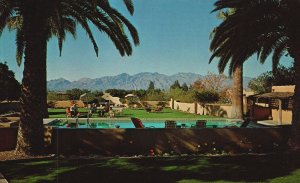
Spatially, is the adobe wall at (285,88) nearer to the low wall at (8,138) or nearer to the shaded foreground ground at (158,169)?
the shaded foreground ground at (158,169)

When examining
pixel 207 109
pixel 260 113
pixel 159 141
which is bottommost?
pixel 159 141

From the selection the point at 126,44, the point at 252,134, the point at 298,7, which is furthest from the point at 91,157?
the point at 298,7

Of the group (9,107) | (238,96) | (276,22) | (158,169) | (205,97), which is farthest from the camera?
(205,97)

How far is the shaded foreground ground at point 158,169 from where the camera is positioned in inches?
365

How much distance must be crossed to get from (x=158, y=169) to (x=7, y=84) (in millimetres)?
33867

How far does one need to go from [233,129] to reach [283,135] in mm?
2246

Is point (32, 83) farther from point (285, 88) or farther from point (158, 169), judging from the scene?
point (285, 88)

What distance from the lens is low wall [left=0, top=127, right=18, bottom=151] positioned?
1399 cm

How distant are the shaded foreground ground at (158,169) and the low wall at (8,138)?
2.51 meters

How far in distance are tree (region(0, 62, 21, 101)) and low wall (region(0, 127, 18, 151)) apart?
1075 inches

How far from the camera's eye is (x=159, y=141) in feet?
44.0

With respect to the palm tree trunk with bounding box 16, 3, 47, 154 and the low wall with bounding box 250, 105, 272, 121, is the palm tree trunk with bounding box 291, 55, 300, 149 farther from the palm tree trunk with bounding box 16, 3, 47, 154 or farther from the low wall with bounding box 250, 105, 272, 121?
the low wall with bounding box 250, 105, 272, 121

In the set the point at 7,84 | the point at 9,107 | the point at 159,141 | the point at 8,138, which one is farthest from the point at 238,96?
the point at 7,84

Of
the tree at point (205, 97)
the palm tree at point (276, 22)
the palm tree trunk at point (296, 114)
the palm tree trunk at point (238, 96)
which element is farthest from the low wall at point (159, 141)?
the tree at point (205, 97)
